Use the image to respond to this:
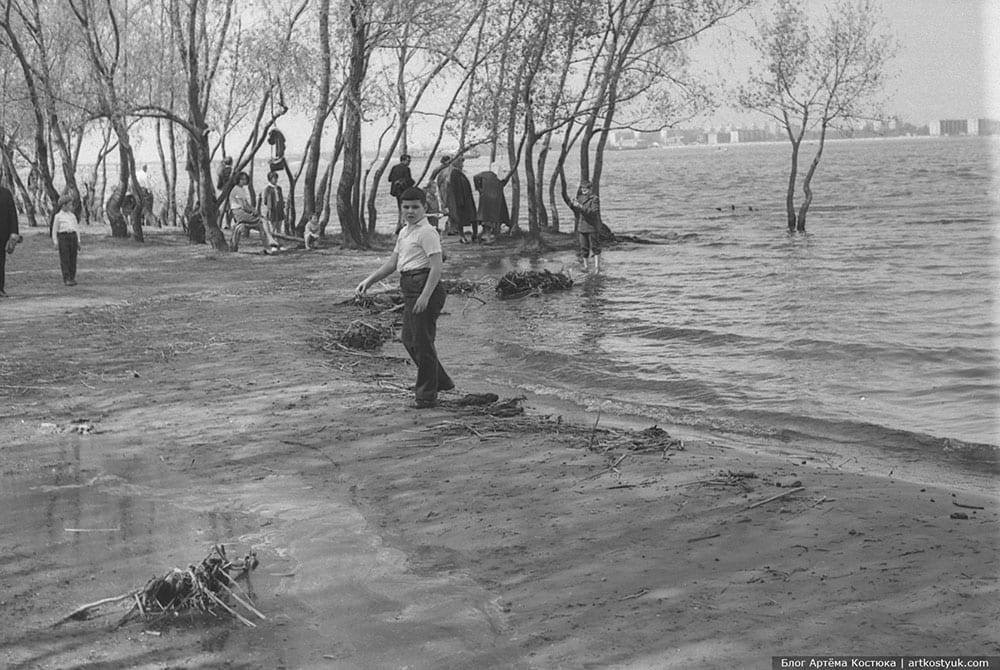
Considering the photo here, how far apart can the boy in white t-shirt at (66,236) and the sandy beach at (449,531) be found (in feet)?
23.4

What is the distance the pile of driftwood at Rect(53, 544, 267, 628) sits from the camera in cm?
543

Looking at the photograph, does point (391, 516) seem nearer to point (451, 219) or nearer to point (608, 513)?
point (608, 513)

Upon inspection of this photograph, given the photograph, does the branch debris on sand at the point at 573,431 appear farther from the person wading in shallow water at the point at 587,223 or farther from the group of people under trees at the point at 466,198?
the group of people under trees at the point at 466,198

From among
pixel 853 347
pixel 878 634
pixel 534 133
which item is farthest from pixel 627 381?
pixel 534 133

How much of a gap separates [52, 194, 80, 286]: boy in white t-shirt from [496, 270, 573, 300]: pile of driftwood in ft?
21.4

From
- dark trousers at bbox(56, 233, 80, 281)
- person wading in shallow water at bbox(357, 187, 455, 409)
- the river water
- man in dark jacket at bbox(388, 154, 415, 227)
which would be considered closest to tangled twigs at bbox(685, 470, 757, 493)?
the river water

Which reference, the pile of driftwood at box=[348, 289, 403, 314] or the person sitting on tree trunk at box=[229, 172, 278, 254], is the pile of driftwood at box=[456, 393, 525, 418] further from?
the person sitting on tree trunk at box=[229, 172, 278, 254]

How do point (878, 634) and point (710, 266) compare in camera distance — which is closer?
point (878, 634)

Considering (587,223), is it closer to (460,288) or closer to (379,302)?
(460,288)

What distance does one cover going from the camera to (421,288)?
389 inches

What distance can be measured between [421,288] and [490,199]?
21.1 metres

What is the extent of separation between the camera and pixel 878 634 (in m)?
5.17


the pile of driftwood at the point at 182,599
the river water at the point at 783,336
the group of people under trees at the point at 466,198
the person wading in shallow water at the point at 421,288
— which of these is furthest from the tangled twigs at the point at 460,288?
the pile of driftwood at the point at 182,599

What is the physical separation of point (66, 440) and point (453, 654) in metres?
4.51
